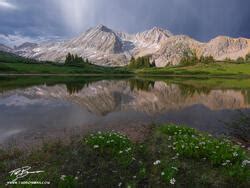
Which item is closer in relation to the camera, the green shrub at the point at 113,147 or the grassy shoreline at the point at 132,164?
the grassy shoreline at the point at 132,164

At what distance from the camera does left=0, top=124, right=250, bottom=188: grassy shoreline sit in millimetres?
12742

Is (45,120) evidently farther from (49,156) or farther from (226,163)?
(226,163)

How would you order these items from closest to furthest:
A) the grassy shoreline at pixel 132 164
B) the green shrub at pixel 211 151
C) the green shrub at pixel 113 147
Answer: the grassy shoreline at pixel 132 164 < the green shrub at pixel 211 151 < the green shrub at pixel 113 147

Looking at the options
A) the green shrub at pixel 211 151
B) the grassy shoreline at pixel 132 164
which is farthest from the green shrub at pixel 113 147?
the green shrub at pixel 211 151

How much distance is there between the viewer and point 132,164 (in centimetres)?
1456

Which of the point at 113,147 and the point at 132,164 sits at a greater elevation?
the point at 113,147

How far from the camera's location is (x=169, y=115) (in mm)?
35750

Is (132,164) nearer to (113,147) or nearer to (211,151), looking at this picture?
(113,147)

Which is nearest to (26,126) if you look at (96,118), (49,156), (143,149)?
(96,118)

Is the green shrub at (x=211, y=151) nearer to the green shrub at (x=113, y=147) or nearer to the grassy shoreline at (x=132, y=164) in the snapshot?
the grassy shoreline at (x=132, y=164)

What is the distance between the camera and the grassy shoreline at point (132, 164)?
41.8ft

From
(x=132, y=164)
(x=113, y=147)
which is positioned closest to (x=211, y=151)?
(x=132, y=164)

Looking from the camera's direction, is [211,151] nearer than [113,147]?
Yes

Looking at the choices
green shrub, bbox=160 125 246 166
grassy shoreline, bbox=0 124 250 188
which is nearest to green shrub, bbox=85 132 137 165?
grassy shoreline, bbox=0 124 250 188
